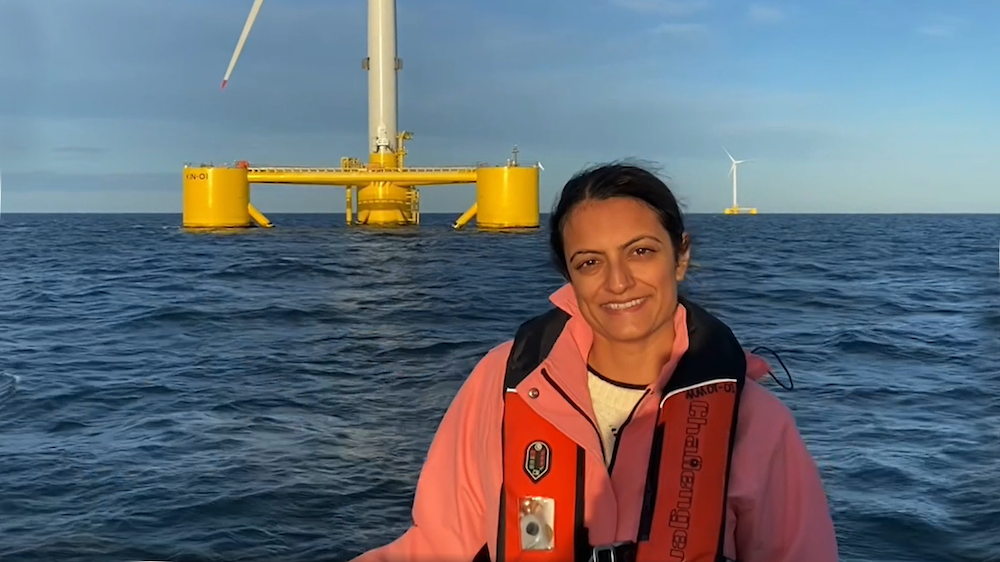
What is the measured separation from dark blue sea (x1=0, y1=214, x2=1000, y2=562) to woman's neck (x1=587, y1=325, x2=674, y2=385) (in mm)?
416

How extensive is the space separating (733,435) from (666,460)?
19cm

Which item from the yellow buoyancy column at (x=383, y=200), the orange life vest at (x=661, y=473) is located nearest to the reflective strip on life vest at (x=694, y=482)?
the orange life vest at (x=661, y=473)

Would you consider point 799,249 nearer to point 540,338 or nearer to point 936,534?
point 936,534

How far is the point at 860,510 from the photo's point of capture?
6641 millimetres

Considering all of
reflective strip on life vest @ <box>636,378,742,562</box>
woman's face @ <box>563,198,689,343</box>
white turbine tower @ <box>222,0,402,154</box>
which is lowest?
reflective strip on life vest @ <box>636,378,742,562</box>

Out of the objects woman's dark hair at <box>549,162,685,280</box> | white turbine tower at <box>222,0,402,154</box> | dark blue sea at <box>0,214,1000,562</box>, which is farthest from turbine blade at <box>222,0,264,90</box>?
woman's dark hair at <box>549,162,685,280</box>

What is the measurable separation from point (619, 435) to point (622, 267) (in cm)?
46

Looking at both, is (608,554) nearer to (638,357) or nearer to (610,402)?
(610,402)

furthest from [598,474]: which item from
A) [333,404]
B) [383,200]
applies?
[383,200]

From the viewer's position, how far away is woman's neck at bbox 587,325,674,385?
2735 millimetres

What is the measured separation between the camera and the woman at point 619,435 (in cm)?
246

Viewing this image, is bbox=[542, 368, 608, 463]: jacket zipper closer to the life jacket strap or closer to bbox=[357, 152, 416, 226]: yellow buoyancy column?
the life jacket strap

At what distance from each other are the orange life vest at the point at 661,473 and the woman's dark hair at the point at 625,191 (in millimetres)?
343

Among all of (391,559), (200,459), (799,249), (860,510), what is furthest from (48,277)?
(799,249)
